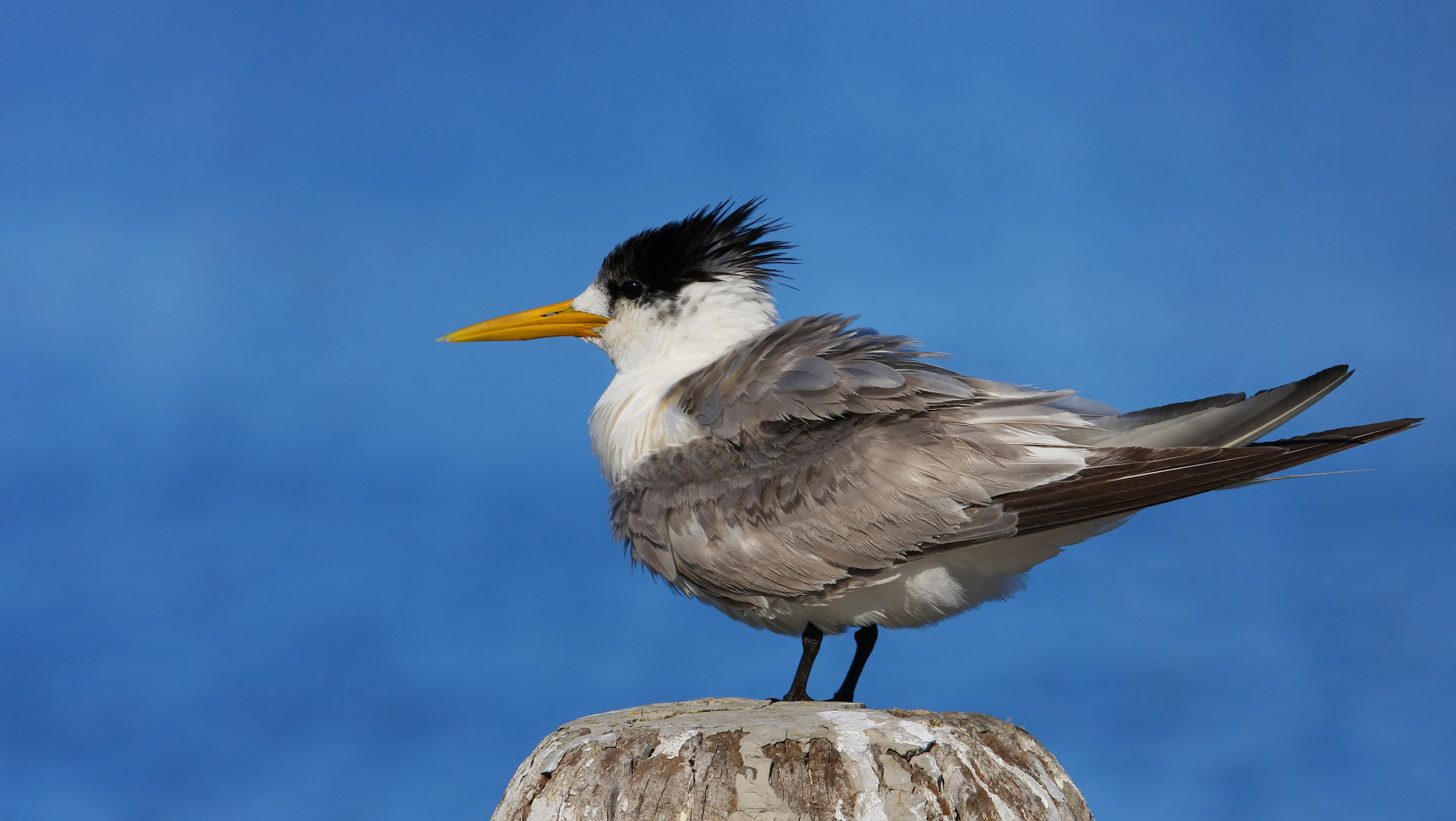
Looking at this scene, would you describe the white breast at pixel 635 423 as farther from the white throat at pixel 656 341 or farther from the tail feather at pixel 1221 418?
the tail feather at pixel 1221 418

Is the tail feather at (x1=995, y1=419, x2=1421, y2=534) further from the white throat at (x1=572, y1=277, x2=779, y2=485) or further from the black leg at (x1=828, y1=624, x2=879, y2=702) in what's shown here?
the white throat at (x1=572, y1=277, x2=779, y2=485)

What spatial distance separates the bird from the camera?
4.35 meters

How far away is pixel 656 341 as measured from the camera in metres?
6.17

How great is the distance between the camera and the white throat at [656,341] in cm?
559

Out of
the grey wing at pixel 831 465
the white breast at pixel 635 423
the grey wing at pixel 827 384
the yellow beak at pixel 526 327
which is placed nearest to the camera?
the grey wing at pixel 831 465

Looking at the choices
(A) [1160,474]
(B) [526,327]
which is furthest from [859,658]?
(B) [526,327]

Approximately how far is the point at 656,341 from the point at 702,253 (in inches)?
21.1

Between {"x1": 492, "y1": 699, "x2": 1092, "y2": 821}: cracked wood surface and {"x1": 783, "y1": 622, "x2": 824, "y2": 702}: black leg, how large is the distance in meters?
0.88

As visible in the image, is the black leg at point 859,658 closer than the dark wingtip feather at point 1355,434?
No

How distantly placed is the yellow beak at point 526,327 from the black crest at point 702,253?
1.70ft

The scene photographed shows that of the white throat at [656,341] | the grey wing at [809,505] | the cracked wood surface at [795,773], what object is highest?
the white throat at [656,341]

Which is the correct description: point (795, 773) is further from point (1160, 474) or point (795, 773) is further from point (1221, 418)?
point (1221, 418)

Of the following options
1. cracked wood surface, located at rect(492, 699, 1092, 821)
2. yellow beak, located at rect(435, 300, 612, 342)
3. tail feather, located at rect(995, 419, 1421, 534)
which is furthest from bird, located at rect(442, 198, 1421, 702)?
yellow beak, located at rect(435, 300, 612, 342)

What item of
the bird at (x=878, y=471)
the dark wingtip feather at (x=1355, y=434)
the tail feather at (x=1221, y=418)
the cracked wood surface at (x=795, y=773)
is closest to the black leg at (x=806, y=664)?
the bird at (x=878, y=471)
